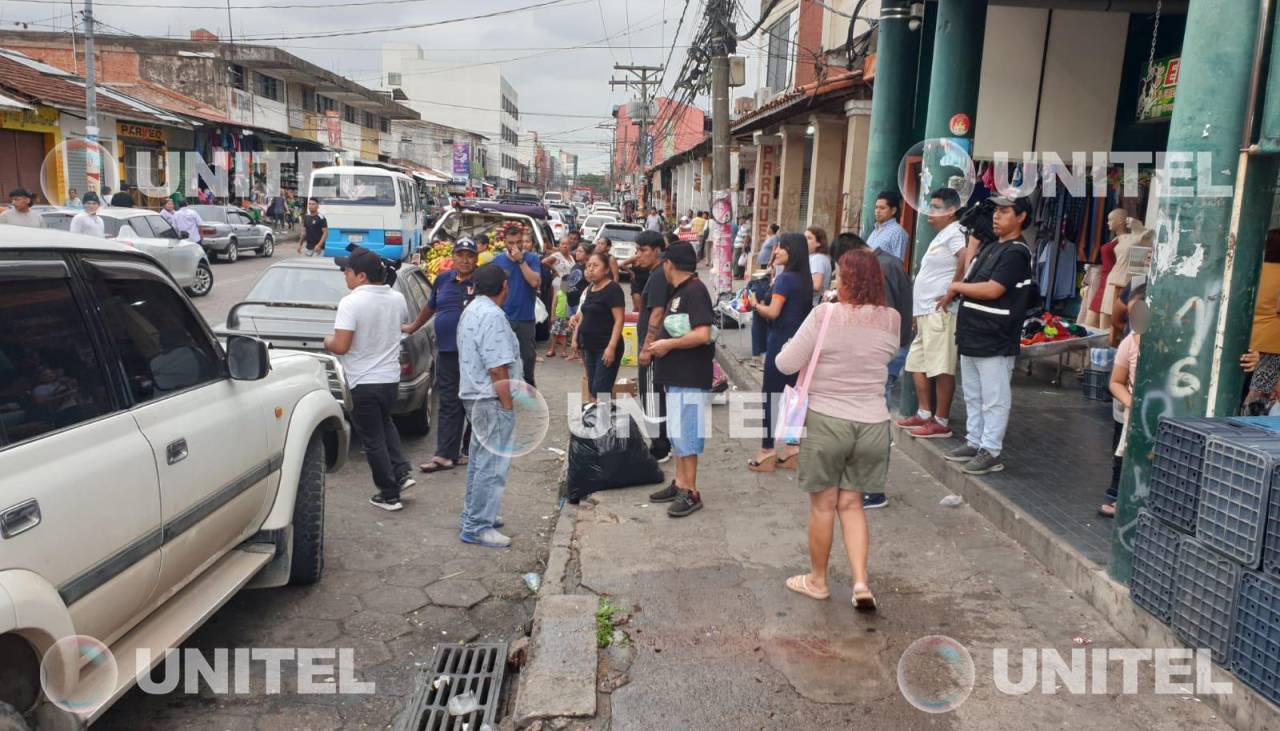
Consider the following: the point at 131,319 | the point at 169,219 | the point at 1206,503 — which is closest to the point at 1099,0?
the point at 1206,503

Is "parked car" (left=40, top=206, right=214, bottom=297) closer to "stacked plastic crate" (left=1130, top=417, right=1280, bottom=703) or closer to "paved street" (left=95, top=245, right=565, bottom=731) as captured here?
"paved street" (left=95, top=245, right=565, bottom=731)

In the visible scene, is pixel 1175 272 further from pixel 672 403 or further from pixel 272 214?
pixel 272 214

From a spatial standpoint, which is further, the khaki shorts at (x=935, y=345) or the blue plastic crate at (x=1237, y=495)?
the khaki shorts at (x=935, y=345)

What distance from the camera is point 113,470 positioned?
2891 millimetres

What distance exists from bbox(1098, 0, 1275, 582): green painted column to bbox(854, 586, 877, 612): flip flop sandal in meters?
1.22

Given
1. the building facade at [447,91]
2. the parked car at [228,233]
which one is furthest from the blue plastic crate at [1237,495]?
the building facade at [447,91]

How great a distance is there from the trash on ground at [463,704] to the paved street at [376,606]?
0.96 feet

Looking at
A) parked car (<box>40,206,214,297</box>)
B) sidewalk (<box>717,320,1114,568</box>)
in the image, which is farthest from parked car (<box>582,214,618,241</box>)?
sidewalk (<box>717,320,1114,568</box>)

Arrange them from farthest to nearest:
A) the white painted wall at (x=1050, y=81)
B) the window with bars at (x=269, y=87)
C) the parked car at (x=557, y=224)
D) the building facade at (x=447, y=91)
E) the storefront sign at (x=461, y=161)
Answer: the building facade at (x=447, y=91), the storefront sign at (x=461, y=161), the window with bars at (x=269, y=87), the parked car at (x=557, y=224), the white painted wall at (x=1050, y=81)

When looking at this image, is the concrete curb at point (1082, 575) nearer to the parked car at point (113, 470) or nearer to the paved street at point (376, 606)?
the paved street at point (376, 606)

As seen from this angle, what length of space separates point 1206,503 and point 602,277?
4593mm

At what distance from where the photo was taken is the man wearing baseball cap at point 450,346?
6.80m

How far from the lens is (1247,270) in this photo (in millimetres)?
3732

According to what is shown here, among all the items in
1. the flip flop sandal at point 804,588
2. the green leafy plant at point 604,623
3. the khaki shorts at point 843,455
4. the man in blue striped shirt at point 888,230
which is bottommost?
the green leafy plant at point 604,623
